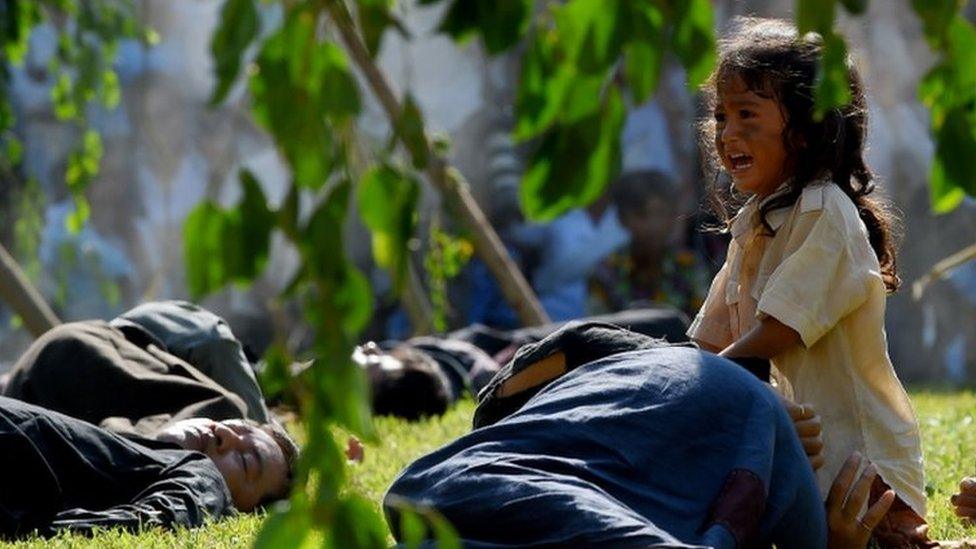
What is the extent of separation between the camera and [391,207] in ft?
5.26

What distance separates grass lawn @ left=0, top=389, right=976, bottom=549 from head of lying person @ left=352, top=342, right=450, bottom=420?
0.25ft

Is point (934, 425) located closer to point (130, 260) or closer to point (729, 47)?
point (729, 47)

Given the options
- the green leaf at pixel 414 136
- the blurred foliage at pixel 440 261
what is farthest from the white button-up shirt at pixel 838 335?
the blurred foliage at pixel 440 261

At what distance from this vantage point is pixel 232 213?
5.19 feet

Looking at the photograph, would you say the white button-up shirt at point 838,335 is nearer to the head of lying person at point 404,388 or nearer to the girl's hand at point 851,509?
the girl's hand at point 851,509

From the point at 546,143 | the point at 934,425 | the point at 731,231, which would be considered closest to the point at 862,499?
the point at 731,231

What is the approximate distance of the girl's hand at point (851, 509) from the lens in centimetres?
310

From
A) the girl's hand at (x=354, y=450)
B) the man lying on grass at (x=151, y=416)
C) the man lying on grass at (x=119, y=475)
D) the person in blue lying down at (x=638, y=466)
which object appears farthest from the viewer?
the girl's hand at (x=354, y=450)

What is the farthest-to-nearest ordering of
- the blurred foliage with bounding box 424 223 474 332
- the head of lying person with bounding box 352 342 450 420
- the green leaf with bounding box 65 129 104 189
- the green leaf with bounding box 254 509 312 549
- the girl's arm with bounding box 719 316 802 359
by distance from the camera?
1. the blurred foliage with bounding box 424 223 474 332
2. the green leaf with bounding box 65 129 104 189
3. the head of lying person with bounding box 352 342 450 420
4. the girl's arm with bounding box 719 316 802 359
5. the green leaf with bounding box 254 509 312 549

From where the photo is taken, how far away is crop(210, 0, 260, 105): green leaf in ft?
5.10

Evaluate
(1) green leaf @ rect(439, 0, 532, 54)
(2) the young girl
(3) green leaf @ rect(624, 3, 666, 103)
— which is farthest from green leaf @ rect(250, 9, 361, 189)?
(2) the young girl

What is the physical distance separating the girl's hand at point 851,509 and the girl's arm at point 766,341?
1.43ft

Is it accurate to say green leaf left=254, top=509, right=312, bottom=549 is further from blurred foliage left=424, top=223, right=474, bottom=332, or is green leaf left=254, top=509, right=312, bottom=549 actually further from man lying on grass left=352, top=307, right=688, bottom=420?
blurred foliage left=424, top=223, right=474, bottom=332

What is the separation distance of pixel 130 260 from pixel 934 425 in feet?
24.7
